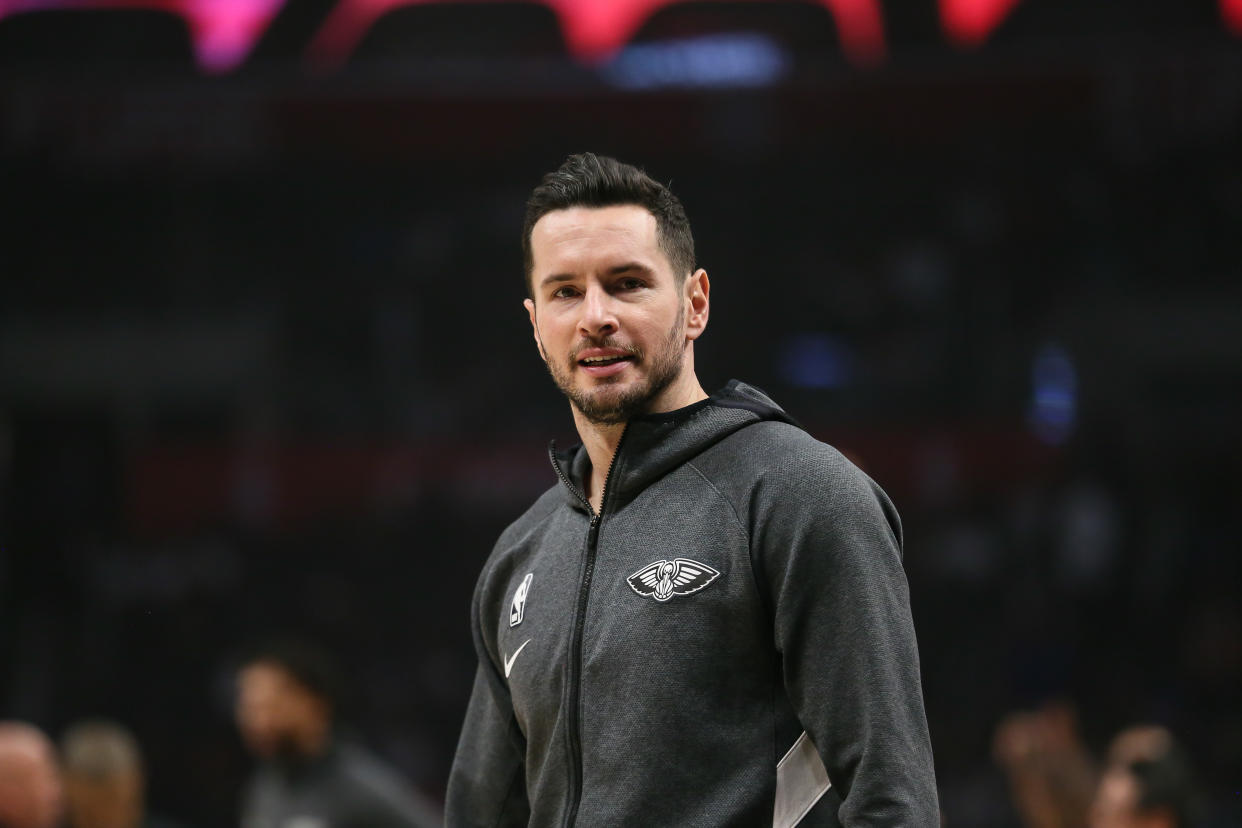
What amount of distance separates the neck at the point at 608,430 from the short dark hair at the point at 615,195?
139 millimetres

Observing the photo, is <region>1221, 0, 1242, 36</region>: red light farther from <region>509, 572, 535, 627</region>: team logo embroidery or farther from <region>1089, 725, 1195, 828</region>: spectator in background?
<region>509, 572, 535, 627</region>: team logo embroidery

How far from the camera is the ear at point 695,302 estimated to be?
1.80m

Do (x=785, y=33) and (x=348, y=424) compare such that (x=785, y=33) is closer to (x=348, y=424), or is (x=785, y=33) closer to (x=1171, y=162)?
(x=1171, y=162)

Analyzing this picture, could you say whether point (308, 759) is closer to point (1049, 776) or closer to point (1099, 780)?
point (1049, 776)

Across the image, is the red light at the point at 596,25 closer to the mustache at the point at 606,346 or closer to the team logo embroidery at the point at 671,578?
the mustache at the point at 606,346

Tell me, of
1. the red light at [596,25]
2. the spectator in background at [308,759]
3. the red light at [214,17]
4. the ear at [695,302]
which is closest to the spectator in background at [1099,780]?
the spectator in background at [308,759]

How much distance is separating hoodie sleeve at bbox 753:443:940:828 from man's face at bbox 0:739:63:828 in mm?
2951

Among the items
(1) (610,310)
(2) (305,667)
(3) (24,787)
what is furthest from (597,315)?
(3) (24,787)

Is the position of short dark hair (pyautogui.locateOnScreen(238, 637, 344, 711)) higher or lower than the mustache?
lower

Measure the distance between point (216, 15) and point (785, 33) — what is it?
3.42m

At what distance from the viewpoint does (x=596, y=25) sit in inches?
327

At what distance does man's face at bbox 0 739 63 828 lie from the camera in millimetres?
3828

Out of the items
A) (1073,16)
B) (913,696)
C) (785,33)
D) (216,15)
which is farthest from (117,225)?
(913,696)

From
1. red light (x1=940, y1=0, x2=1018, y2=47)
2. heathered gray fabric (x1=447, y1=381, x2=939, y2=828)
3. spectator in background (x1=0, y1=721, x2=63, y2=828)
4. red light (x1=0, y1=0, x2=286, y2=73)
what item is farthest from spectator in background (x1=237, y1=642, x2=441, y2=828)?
red light (x1=940, y1=0, x2=1018, y2=47)
